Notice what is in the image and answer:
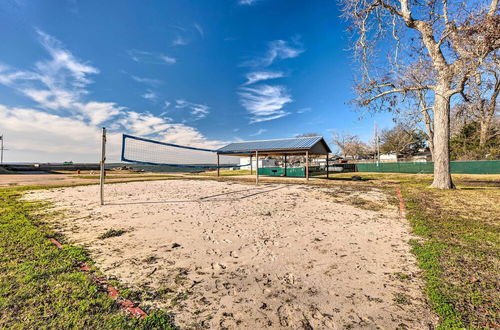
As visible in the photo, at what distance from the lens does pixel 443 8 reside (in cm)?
1027

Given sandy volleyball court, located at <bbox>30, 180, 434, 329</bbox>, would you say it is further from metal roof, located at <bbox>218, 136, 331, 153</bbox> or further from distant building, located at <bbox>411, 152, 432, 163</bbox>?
distant building, located at <bbox>411, 152, 432, 163</bbox>

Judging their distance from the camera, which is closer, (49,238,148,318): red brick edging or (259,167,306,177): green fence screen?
(49,238,148,318): red brick edging

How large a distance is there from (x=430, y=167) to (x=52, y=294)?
35.4 metres

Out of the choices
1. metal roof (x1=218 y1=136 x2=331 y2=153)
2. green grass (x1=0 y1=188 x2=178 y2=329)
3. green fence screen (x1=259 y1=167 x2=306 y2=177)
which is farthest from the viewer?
green fence screen (x1=259 y1=167 x2=306 y2=177)

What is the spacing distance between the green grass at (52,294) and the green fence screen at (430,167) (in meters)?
34.5

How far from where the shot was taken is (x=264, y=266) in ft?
9.67

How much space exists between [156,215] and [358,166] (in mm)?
36156

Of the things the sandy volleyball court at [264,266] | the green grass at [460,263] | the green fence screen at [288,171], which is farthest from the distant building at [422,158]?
the sandy volleyball court at [264,266]

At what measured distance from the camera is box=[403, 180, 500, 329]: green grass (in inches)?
77.4

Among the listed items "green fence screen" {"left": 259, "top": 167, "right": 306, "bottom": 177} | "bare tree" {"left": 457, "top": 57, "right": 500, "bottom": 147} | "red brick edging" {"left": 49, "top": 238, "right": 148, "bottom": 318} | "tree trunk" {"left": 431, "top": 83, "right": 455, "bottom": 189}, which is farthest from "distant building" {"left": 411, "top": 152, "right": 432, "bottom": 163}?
"red brick edging" {"left": 49, "top": 238, "right": 148, "bottom": 318}

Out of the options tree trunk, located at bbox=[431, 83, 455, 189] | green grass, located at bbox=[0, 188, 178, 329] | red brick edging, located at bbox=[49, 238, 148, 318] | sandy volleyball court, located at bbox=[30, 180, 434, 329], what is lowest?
sandy volleyball court, located at bbox=[30, 180, 434, 329]

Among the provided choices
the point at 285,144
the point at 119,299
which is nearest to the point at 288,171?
the point at 285,144

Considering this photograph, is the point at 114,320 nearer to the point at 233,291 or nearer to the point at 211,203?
the point at 233,291

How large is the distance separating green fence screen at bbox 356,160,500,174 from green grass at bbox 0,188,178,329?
113 ft
